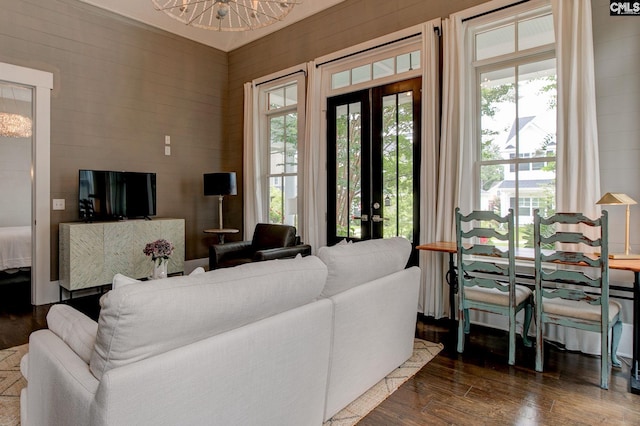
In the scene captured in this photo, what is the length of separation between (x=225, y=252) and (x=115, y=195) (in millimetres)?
1601

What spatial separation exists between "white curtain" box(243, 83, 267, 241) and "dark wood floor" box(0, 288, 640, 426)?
3017 mm

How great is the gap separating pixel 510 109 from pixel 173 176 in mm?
4362

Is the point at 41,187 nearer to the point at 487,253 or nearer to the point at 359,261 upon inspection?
the point at 359,261

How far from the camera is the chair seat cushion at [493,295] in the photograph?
9.00ft

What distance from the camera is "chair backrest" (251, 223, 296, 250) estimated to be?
14.0ft

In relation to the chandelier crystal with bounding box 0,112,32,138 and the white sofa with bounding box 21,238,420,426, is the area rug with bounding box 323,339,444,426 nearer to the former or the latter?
the white sofa with bounding box 21,238,420,426

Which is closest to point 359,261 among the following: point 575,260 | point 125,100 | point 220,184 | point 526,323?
point 575,260

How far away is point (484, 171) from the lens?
353 centimetres

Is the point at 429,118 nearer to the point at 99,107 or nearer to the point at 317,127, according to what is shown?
the point at 317,127

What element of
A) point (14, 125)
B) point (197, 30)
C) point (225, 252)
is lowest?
point (225, 252)

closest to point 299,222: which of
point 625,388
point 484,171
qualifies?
point 484,171

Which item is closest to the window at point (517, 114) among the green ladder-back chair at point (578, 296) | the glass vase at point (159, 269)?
the green ladder-back chair at point (578, 296)

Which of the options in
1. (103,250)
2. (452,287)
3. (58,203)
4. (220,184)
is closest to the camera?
(452,287)

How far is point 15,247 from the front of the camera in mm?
4453
